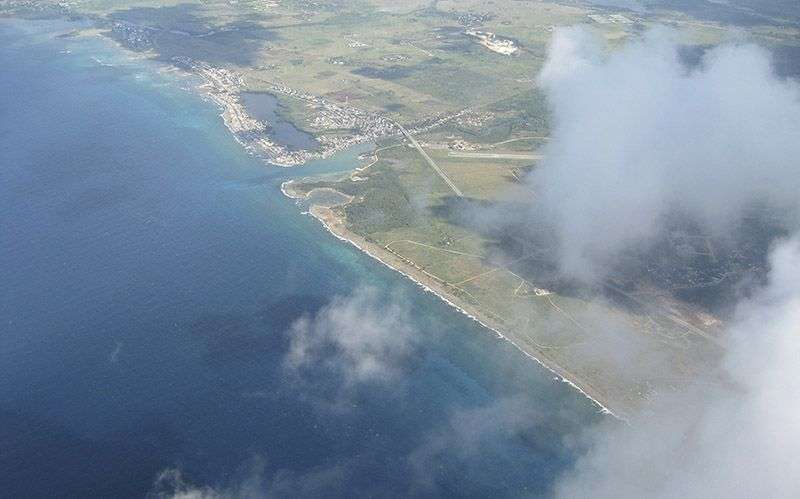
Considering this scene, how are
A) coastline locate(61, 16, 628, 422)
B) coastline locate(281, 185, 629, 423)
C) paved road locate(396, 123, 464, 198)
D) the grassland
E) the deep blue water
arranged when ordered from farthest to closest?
1. paved road locate(396, 123, 464, 198)
2. the grassland
3. coastline locate(61, 16, 628, 422)
4. coastline locate(281, 185, 629, 423)
5. the deep blue water

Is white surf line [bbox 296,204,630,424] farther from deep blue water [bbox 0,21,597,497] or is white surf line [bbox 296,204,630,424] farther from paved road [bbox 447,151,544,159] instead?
paved road [bbox 447,151,544,159]

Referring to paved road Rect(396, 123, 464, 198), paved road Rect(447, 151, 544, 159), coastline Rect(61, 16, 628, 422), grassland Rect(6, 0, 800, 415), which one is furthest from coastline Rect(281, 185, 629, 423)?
paved road Rect(447, 151, 544, 159)

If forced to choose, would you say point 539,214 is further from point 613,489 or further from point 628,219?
point 613,489

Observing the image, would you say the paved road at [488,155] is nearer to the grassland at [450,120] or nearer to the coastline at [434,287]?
the grassland at [450,120]

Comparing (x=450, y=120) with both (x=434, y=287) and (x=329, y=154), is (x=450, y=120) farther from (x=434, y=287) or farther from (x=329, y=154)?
(x=434, y=287)

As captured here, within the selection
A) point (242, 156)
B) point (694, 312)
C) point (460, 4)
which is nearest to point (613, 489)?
point (694, 312)

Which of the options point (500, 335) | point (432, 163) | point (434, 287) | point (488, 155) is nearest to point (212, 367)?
point (434, 287)
